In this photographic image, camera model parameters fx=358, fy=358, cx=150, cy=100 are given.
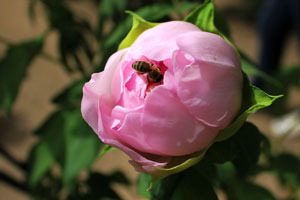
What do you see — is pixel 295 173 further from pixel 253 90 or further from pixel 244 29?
pixel 244 29

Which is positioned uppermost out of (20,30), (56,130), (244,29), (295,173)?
(56,130)

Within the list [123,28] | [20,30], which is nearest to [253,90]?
[123,28]

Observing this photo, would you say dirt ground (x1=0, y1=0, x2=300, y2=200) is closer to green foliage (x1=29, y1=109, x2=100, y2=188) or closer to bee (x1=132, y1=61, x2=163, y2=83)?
green foliage (x1=29, y1=109, x2=100, y2=188)

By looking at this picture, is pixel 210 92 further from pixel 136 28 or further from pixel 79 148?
pixel 79 148

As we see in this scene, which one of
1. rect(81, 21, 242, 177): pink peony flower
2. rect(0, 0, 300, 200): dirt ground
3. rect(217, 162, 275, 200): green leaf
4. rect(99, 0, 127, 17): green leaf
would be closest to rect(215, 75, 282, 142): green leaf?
rect(81, 21, 242, 177): pink peony flower

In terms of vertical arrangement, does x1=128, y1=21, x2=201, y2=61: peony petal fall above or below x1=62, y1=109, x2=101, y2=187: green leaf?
above

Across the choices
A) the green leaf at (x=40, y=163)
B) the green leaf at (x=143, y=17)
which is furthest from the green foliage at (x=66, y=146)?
the green leaf at (x=143, y=17)
